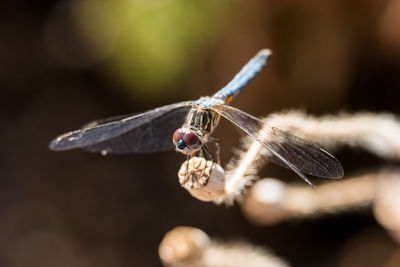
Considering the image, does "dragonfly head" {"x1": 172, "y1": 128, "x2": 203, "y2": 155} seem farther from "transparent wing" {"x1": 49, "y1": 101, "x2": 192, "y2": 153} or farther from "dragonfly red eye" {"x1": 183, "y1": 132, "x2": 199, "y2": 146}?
"transparent wing" {"x1": 49, "y1": 101, "x2": 192, "y2": 153}

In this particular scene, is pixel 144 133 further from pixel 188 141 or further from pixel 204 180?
pixel 204 180

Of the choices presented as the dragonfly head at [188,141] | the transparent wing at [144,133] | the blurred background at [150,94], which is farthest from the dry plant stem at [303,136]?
the blurred background at [150,94]

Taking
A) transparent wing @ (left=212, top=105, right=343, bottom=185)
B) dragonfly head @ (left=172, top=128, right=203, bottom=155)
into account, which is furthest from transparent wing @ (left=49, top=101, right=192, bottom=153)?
transparent wing @ (left=212, top=105, right=343, bottom=185)

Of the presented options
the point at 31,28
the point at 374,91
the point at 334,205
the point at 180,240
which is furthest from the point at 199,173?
the point at 31,28

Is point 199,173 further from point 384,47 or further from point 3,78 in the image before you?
point 3,78

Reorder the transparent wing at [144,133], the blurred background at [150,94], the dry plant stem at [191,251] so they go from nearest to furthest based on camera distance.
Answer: the dry plant stem at [191,251] < the transparent wing at [144,133] < the blurred background at [150,94]

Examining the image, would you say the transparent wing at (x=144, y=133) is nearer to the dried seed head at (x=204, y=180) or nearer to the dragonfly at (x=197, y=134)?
the dragonfly at (x=197, y=134)

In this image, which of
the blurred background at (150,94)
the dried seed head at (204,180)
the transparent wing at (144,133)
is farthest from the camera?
the blurred background at (150,94)
